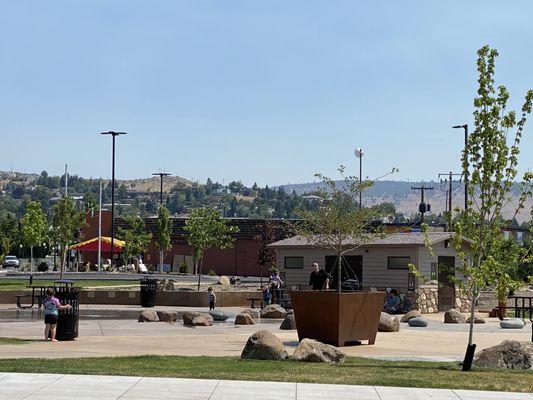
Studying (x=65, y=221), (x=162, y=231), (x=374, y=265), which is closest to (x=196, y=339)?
(x=374, y=265)

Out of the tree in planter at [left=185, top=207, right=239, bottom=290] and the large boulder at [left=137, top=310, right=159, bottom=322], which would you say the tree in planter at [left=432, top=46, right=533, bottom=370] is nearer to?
the large boulder at [left=137, top=310, right=159, bottom=322]

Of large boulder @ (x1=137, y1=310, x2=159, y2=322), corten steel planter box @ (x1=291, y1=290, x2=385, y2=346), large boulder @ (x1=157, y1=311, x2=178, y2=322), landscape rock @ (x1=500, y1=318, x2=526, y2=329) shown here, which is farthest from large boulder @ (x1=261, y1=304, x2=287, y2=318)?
corten steel planter box @ (x1=291, y1=290, x2=385, y2=346)

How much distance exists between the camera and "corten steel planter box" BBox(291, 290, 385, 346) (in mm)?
20859

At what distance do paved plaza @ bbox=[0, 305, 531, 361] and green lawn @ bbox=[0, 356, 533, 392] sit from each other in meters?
1.73

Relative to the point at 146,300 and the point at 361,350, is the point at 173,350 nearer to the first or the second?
the point at 361,350

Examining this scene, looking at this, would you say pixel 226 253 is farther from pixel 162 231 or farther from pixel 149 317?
pixel 149 317

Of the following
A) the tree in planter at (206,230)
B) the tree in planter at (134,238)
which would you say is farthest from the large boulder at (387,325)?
the tree in planter at (134,238)

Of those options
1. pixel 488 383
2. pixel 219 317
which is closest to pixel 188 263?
pixel 219 317

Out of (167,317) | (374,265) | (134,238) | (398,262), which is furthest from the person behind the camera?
(134,238)

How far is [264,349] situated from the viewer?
17.2 m

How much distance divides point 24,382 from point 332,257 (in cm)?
2744

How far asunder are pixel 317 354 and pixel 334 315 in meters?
4.11

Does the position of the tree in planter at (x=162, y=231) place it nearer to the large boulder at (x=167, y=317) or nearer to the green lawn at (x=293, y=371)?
the large boulder at (x=167, y=317)

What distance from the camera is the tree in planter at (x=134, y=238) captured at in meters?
76.7
